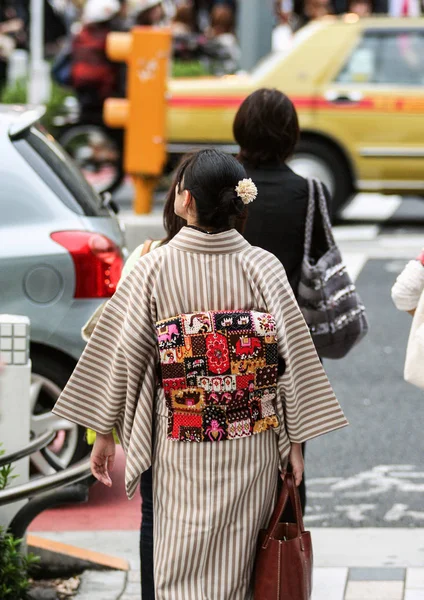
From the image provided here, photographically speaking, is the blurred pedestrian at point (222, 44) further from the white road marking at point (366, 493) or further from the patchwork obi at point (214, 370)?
the patchwork obi at point (214, 370)

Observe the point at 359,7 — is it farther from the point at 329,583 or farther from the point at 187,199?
the point at 187,199

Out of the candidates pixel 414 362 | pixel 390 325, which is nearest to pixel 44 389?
pixel 414 362

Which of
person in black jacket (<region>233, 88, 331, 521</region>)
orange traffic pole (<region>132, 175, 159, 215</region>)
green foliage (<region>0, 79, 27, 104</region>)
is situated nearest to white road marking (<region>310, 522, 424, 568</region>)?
person in black jacket (<region>233, 88, 331, 521</region>)

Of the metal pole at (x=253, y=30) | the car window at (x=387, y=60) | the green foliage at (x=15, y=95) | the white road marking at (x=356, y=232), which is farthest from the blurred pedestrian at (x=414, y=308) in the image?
the green foliage at (x=15, y=95)

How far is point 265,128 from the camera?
14.2 feet

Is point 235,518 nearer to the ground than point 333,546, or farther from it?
farther from it

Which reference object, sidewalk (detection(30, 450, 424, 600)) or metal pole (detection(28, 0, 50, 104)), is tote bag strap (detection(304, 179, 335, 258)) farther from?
metal pole (detection(28, 0, 50, 104))

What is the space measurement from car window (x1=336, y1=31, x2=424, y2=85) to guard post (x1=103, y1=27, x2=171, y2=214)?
1.66 meters

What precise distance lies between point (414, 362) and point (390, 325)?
496 centimetres

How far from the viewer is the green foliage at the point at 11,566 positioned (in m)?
4.14

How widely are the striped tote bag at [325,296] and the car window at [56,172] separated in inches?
59.9

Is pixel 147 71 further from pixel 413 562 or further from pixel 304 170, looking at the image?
pixel 413 562

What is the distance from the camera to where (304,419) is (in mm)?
3490

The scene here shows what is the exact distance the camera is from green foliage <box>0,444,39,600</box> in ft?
13.6
